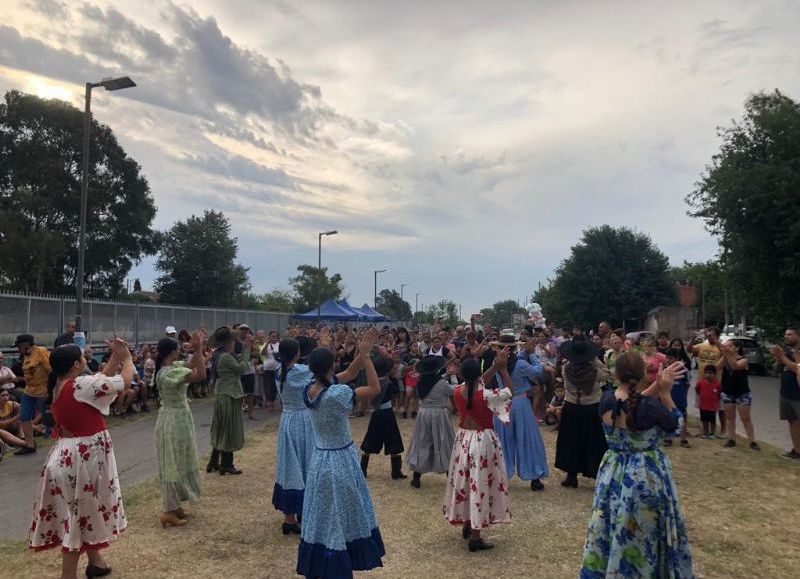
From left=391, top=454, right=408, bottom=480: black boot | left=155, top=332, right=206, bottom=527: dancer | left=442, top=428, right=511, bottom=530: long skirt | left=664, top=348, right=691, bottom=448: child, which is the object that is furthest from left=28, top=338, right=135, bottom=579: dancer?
left=664, top=348, right=691, bottom=448: child

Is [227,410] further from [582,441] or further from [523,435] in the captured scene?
[582,441]

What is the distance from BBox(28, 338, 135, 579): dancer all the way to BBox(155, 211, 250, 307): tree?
3869 cm

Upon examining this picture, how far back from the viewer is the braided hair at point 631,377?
166 inches

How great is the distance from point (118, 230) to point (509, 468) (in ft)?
105

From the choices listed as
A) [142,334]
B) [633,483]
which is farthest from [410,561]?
[142,334]

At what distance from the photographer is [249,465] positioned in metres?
9.05


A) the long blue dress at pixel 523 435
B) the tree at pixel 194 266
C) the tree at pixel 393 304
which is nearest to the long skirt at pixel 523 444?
the long blue dress at pixel 523 435

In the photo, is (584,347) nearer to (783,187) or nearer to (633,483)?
(633,483)

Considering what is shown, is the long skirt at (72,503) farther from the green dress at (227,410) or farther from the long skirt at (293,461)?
the green dress at (227,410)

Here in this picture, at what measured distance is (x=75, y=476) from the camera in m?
4.60

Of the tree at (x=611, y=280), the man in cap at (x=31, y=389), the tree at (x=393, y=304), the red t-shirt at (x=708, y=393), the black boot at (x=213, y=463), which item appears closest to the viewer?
the black boot at (x=213, y=463)

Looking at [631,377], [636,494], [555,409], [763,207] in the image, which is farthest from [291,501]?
[763,207]

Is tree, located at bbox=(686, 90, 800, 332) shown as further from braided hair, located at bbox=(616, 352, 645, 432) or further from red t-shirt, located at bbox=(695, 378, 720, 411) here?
braided hair, located at bbox=(616, 352, 645, 432)

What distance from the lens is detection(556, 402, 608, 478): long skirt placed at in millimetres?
7836
